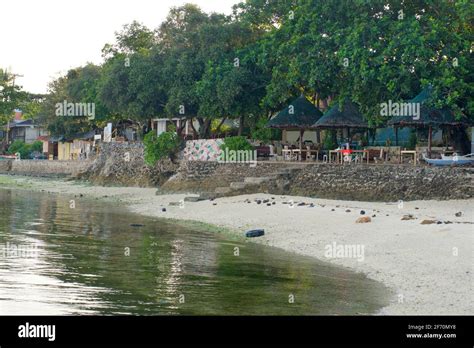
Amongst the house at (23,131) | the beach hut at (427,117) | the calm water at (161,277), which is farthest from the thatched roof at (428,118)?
the house at (23,131)

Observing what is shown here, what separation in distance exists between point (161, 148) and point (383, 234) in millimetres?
28706

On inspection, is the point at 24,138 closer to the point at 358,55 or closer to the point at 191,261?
the point at 358,55

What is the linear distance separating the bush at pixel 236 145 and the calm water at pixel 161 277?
16.2 metres

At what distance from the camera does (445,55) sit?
35.9 metres

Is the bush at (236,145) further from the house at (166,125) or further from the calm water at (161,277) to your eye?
the calm water at (161,277)

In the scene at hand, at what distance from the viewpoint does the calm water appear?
47.9ft

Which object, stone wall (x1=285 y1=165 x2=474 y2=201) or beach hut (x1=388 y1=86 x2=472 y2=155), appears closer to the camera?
stone wall (x1=285 y1=165 x2=474 y2=201)

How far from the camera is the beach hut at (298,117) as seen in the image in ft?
134

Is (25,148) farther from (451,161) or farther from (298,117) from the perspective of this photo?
(451,161)

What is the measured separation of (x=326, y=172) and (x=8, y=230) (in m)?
15.6

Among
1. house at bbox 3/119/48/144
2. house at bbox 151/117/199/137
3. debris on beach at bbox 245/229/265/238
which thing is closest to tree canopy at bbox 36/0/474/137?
house at bbox 151/117/199/137

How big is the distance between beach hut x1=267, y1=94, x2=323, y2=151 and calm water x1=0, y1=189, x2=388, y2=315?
14.6 m

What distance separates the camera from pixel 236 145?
43.7 meters

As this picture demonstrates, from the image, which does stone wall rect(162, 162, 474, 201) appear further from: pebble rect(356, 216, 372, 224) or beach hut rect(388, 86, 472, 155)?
pebble rect(356, 216, 372, 224)
